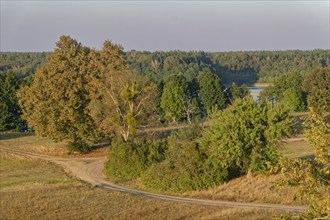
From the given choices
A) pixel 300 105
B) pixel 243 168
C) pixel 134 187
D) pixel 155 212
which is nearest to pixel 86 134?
pixel 134 187

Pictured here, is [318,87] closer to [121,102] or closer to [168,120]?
[168,120]

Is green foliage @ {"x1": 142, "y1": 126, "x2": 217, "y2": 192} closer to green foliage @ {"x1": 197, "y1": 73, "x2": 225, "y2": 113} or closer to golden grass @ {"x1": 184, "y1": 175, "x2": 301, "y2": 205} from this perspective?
golden grass @ {"x1": 184, "y1": 175, "x2": 301, "y2": 205}

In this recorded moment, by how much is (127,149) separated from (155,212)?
1676 centimetres

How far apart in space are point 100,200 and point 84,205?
1.75m

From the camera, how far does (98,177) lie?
48.5 m

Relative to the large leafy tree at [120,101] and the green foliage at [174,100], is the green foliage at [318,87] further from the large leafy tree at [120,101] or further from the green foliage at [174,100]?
the large leafy tree at [120,101]

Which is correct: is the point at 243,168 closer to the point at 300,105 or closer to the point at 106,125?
the point at 106,125

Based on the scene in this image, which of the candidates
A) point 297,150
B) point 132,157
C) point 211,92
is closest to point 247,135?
point 132,157

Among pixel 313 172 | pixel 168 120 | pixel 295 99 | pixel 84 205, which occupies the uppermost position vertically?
pixel 295 99

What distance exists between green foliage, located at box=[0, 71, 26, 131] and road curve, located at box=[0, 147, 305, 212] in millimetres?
18994

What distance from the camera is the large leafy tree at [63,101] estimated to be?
5816 centimetres

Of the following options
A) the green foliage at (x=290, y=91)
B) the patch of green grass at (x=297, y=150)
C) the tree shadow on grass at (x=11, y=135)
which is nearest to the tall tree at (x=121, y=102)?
the patch of green grass at (x=297, y=150)

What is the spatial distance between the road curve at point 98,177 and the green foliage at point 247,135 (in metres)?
4.90

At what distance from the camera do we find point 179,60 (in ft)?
540
